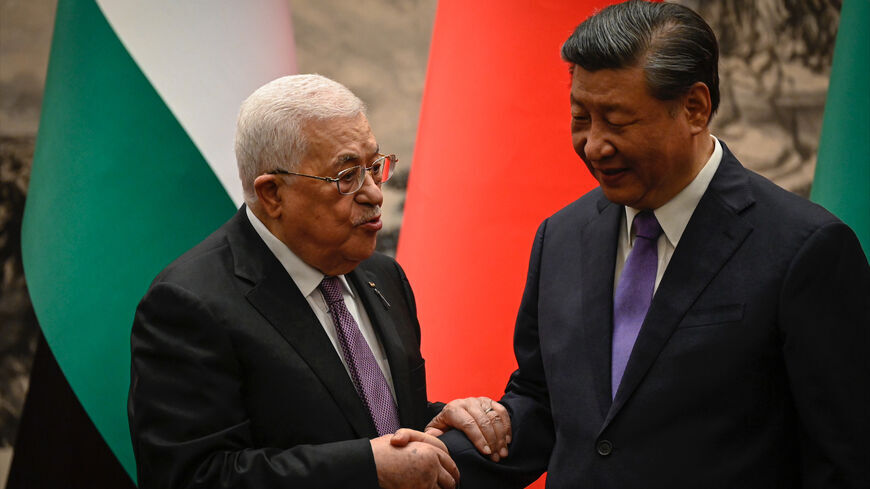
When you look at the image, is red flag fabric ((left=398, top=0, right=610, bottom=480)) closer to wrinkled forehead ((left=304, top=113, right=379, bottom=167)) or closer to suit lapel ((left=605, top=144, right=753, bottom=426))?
wrinkled forehead ((left=304, top=113, right=379, bottom=167))

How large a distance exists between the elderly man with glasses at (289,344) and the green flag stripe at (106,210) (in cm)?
55

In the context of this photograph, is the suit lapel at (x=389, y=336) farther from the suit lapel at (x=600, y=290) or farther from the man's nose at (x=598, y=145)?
the man's nose at (x=598, y=145)

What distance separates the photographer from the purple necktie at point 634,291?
1.45m

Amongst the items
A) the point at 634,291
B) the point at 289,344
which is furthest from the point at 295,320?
the point at 634,291

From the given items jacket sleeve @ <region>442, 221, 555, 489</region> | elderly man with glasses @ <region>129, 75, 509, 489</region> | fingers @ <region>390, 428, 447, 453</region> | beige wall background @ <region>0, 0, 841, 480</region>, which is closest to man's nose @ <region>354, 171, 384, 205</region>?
elderly man with glasses @ <region>129, 75, 509, 489</region>

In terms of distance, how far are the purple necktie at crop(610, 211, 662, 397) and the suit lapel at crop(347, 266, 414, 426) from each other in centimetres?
43

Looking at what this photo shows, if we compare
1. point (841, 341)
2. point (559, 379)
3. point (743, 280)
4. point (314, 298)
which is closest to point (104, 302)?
point (314, 298)

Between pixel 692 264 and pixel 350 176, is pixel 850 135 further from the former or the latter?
pixel 350 176

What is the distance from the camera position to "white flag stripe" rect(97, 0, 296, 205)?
2.12m

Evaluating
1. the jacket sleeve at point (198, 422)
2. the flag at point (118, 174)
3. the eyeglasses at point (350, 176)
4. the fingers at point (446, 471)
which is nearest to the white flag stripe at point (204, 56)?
the flag at point (118, 174)

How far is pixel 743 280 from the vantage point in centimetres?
135

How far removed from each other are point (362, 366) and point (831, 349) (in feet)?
2.72

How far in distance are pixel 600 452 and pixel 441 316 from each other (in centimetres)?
74

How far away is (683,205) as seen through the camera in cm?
145
